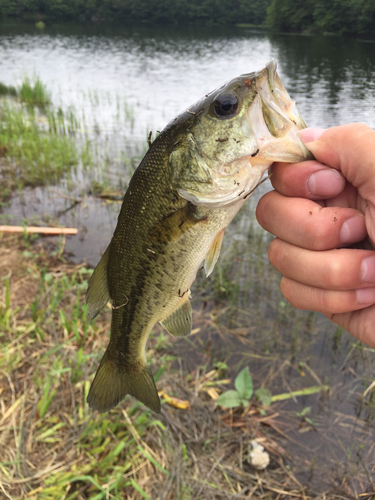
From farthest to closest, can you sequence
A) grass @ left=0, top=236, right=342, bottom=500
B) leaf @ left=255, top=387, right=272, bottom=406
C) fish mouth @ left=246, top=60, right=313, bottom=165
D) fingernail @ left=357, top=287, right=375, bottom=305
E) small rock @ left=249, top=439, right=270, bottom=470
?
leaf @ left=255, top=387, right=272, bottom=406 → small rock @ left=249, top=439, right=270, bottom=470 → grass @ left=0, top=236, right=342, bottom=500 → fingernail @ left=357, top=287, right=375, bottom=305 → fish mouth @ left=246, top=60, right=313, bottom=165

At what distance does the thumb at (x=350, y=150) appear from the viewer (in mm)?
1504

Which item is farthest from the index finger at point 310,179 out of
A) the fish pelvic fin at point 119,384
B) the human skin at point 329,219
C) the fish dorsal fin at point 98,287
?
the fish pelvic fin at point 119,384

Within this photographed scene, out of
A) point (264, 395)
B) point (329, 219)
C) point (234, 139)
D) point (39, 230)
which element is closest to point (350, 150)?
point (329, 219)

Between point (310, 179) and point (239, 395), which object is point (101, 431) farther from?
point (310, 179)

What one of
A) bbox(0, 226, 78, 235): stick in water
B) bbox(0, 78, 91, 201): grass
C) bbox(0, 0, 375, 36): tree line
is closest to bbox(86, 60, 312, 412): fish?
bbox(0, 226, 78, 235): stick in water

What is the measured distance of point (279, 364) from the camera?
168 inches

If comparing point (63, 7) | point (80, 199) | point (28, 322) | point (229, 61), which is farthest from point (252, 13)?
point (28, 322)

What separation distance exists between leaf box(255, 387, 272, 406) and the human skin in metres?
2.14

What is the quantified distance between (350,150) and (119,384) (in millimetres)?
1647

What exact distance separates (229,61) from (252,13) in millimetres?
41269

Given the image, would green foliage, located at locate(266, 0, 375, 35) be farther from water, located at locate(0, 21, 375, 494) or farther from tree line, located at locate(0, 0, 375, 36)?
water, located at locate(0, 21, 375, 494)

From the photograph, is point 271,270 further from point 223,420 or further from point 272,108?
point 272,108

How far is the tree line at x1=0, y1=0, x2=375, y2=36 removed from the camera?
42.0 meters

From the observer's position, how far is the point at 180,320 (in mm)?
1973
